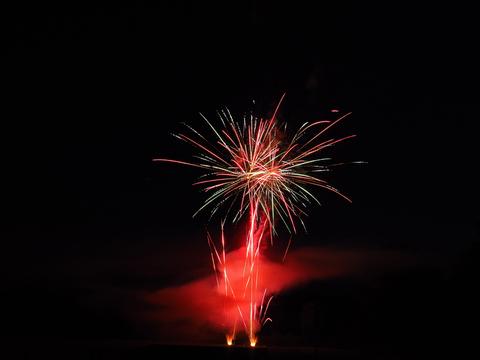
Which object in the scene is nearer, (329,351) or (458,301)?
(329,351)

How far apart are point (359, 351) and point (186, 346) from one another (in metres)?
6.25

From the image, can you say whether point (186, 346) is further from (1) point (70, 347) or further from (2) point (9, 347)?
(2) point (9, 347)

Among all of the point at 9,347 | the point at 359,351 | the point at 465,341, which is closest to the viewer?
the point at 9,347

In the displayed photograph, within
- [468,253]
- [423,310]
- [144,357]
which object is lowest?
[144,357]

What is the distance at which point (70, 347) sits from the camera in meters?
23.7

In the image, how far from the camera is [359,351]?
2464 cm

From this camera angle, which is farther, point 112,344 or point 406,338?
point 406,338

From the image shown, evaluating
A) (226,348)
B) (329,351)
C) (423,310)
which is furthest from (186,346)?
(423,310)

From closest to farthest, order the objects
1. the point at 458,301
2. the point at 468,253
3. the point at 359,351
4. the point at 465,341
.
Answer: the point at 359,351
the point at 465,341
the point at 458,301
the point at 468,253

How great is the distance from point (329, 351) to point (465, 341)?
9208 millimetres

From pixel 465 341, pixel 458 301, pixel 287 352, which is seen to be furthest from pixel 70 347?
pixel 458 301

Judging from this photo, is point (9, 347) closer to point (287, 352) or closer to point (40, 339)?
point (40, 339)

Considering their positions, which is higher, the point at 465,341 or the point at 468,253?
the point at 468,253

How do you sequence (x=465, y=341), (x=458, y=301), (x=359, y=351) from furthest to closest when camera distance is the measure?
(x=458, y=301) → (x=465, y=341) → (x=359, y=351)
